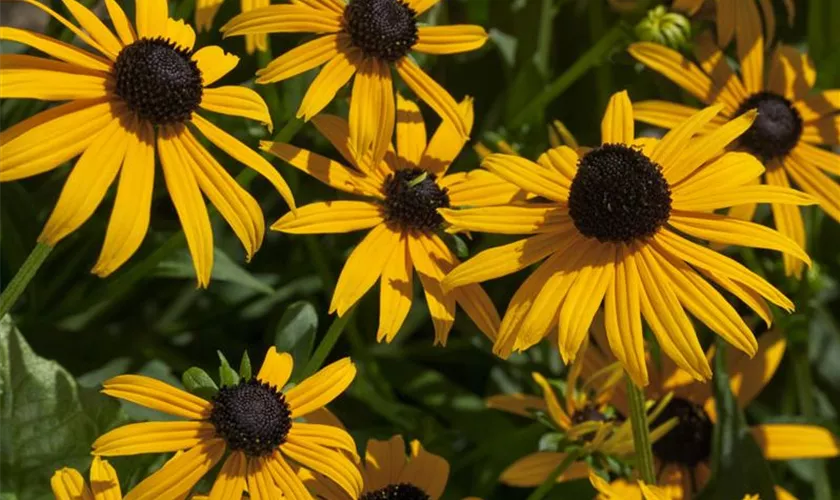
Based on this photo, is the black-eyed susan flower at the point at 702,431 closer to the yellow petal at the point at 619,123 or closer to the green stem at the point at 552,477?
the green stem at the point at 552,477

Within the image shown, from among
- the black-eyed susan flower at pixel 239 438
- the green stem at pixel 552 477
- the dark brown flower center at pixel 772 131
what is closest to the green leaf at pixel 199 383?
the black-eyed susan flower at pixel 239 438

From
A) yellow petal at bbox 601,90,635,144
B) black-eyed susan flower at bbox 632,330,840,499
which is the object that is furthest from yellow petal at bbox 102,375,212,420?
black-eyed susan flower at bbox 632,330,840,499

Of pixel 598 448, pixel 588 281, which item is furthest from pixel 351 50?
pixel 598 448

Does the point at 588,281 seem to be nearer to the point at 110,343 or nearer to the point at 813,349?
the point at 110,343

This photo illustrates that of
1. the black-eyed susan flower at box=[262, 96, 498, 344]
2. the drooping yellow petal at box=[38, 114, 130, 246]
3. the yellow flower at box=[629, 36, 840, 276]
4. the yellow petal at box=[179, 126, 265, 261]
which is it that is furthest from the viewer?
the yellow flower at box=[629, 36, 840, 276]

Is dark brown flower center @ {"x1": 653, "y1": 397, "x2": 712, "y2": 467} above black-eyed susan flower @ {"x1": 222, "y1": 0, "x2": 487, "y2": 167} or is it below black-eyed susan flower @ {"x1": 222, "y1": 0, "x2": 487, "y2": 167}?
below

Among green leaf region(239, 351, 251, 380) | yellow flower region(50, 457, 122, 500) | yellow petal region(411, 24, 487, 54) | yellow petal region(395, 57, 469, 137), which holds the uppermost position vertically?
yellow petal region(411, 24, 487, 54)

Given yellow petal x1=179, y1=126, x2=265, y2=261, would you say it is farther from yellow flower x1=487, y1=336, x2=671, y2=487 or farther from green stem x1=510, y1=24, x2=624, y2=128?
green stem x1=510, y1=24, x2=624, y2=128
